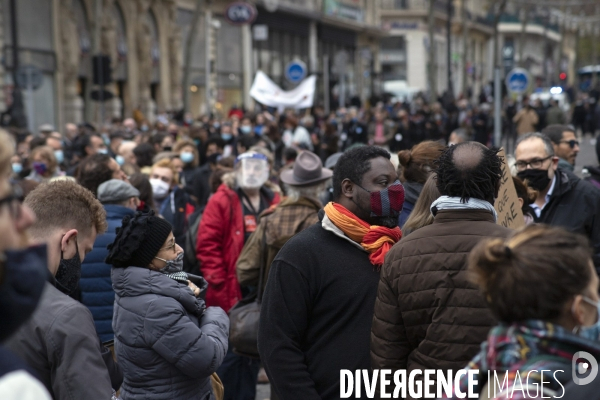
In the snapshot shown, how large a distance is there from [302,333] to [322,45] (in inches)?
2027

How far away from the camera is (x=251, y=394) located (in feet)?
21.3

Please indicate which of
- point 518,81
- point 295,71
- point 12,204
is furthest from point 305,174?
point 295,71

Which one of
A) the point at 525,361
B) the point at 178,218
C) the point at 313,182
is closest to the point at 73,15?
the point at 178,218

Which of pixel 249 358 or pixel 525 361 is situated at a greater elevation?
pixel 525 361

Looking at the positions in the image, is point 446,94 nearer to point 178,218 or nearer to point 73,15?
point 73,15

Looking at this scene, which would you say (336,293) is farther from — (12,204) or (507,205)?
(12,204)

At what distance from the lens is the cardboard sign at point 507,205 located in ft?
14.3

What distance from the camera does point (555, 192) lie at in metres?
5.84

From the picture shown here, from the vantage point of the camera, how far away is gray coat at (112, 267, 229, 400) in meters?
3.94

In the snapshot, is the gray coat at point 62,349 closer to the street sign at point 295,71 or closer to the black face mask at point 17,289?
the black face mask at point 17,289

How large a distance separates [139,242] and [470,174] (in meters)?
1.52

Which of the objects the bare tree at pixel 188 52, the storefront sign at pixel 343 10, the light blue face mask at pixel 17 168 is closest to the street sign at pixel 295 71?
the bare tree at pixel 188 52

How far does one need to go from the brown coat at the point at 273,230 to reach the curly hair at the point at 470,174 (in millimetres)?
2608

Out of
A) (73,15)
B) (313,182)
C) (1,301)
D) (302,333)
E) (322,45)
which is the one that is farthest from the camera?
(322,45)
